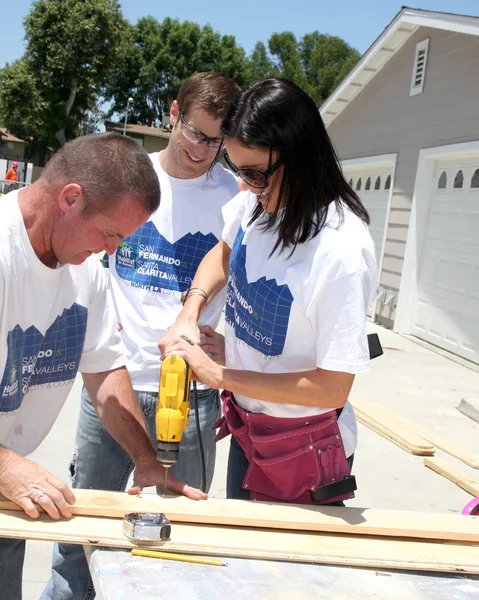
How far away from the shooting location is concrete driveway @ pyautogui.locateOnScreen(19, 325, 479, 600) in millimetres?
4910

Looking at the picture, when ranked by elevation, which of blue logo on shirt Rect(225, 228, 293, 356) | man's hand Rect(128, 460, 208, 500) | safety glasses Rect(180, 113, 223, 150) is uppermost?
safety glasses Rect(180, 113, 223, 150)

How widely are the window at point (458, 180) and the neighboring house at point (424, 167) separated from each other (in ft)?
0.10

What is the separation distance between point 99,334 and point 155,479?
0.57 metres

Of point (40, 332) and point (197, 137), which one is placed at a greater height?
point (197, 137)

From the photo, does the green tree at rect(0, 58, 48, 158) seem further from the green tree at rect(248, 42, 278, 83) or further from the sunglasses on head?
the sunglasses on head

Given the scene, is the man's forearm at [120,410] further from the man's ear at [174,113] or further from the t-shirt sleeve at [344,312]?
the man's ear at [174,113]

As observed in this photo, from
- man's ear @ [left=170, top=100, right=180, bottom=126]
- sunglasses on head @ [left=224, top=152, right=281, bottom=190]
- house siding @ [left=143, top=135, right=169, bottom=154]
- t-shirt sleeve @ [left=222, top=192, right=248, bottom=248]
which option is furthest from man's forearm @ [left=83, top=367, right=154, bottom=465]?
house siding @ [left=143, top=135, right=169, bottom=154]

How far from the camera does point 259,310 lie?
2.16 meters

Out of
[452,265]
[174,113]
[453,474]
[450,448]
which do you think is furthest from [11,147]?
[174,113]

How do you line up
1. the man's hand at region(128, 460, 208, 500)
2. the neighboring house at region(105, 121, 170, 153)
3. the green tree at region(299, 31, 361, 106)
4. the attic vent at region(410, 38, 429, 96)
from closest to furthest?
1. the man's hand at region(128, 460, 208, 500)
2. the attic vent at region(410, 38, 429, 96)
3. the neighboring house at region(105, 121, 170, 153)
4. the green tree at region(299, 31, 361, 106)

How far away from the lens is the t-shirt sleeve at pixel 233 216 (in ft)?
8.50

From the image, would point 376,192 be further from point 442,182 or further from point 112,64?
point 112,64

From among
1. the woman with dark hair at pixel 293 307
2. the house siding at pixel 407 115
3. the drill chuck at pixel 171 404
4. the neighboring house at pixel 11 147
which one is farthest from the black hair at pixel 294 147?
the neighboring house at pixel 11 147

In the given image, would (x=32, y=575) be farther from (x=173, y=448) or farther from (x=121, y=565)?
(x=121, y=565)
